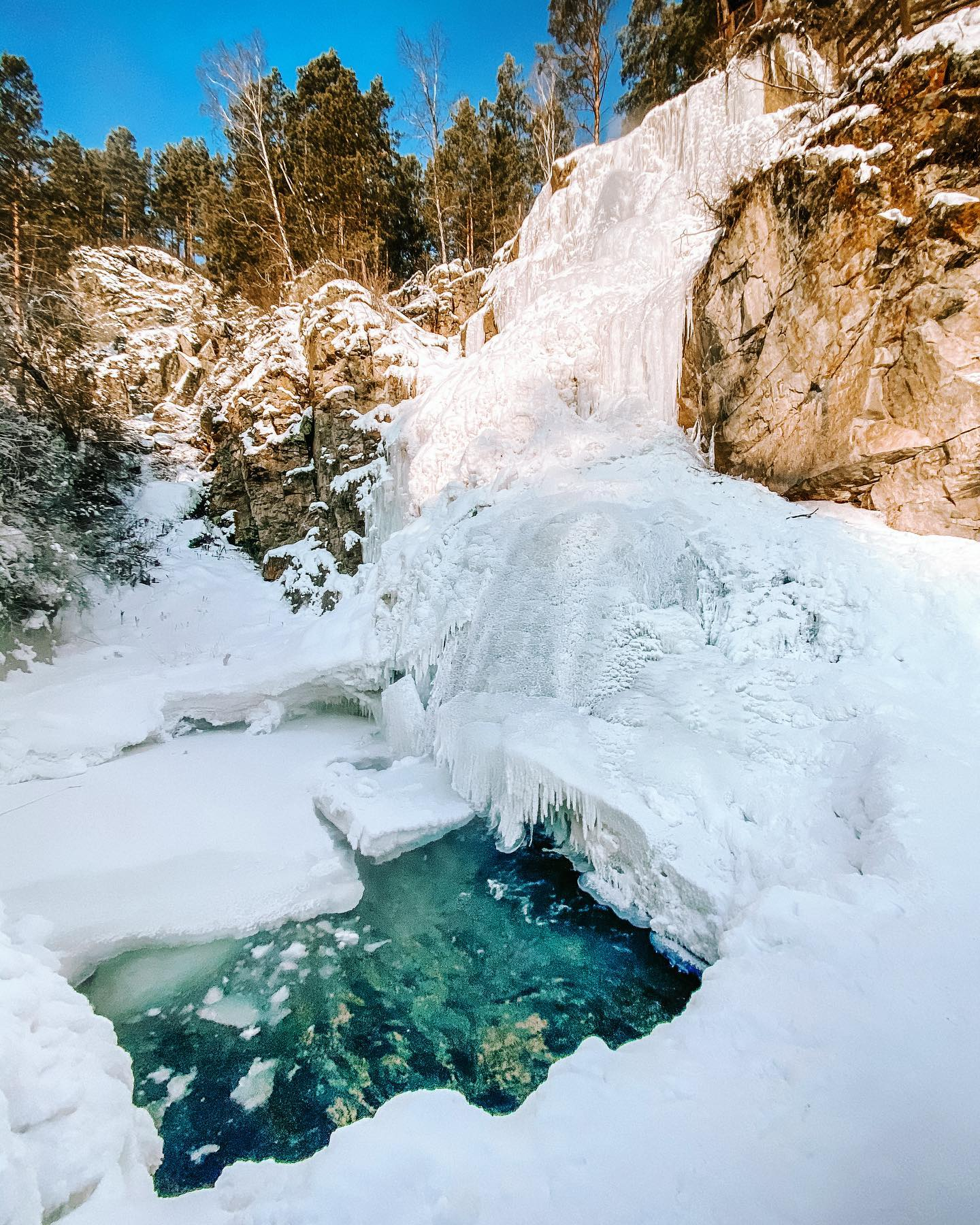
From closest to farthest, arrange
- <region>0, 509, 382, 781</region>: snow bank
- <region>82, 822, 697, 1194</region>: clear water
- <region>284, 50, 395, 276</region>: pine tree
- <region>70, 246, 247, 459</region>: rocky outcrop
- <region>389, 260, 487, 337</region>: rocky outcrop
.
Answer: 1. <region>82, 822, 697, 1194</region>: clear water
2. <region>0, 509, 382, 781</region>: snow bank
3. <region>389, 260, 487, 337</region>: rocky outcrop
4. <region>284, 50, 395, 276</region>: pine tree
5. <region>70, 246, 247, 459</region>: rocky outcrop

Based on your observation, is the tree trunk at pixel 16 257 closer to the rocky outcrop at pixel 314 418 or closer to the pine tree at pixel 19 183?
the pine tree at pixel 19 183

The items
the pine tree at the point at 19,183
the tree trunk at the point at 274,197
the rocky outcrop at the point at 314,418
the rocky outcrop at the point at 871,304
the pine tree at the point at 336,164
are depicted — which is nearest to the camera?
the rocky outcrop at the point at 871,304

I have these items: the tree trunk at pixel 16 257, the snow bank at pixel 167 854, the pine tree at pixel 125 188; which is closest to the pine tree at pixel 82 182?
the pine tree at pixel 125 188

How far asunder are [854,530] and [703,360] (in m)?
3.47

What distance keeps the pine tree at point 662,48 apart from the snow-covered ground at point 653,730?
5.54 m

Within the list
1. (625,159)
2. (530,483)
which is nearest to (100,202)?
(625,159)

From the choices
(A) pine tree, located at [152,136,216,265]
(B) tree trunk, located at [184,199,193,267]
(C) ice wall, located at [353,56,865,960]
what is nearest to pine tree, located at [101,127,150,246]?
(A) pine tree, located at [152,136,216,265]

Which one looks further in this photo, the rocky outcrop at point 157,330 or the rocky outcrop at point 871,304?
the rocky outcrop at point 157,330

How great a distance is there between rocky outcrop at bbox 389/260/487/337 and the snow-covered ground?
4.56 metres

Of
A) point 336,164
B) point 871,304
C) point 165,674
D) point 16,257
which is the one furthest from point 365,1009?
point 336,164

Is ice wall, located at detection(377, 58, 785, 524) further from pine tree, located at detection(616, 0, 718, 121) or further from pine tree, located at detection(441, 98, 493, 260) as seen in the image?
pine tree, located at detection(441, 98, 493, 260)

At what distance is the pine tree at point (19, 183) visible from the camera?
7602 mm

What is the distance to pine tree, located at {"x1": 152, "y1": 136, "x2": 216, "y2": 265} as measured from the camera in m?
22.1

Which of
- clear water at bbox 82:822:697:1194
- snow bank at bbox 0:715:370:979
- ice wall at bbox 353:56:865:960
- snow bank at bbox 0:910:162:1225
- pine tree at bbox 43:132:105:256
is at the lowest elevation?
clear water at bbox 82:822:697:1194
